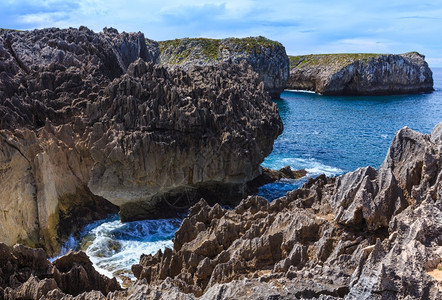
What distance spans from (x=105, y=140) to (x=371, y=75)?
394 feet

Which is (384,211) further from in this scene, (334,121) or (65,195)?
(334,121)

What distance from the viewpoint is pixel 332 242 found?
16891mm

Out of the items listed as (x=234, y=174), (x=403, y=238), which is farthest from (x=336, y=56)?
(x=403, y=238)

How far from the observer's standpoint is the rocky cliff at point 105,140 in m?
29.0

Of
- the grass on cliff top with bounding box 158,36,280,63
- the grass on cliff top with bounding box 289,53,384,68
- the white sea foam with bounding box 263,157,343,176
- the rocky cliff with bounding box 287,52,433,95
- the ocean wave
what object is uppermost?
the grass on cliff top with bounding box 158,36,280,63

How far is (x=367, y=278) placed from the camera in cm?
1128

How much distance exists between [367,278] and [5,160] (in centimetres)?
2485

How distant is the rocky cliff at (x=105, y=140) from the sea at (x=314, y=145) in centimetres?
227

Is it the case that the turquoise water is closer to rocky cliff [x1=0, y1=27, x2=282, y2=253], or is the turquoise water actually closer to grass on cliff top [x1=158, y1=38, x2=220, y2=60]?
rocky cliff [x1=0, y1=27, x2=282, y2=253]

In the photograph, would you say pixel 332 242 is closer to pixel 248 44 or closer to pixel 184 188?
pixel 184 188

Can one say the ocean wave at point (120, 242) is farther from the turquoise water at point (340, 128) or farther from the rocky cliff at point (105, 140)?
the turquoise water at point (340, 128)

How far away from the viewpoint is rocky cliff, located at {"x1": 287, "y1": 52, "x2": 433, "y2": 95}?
443ft

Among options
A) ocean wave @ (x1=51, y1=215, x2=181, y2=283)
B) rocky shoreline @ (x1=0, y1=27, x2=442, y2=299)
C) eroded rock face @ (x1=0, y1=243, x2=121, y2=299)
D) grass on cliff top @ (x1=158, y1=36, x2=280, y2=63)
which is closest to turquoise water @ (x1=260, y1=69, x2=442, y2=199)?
Answer: rocky shoreline @ (x1=0, y1=27, x2=442, y2=299)

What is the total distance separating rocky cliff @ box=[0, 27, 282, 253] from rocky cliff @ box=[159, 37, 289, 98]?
82383 mm
